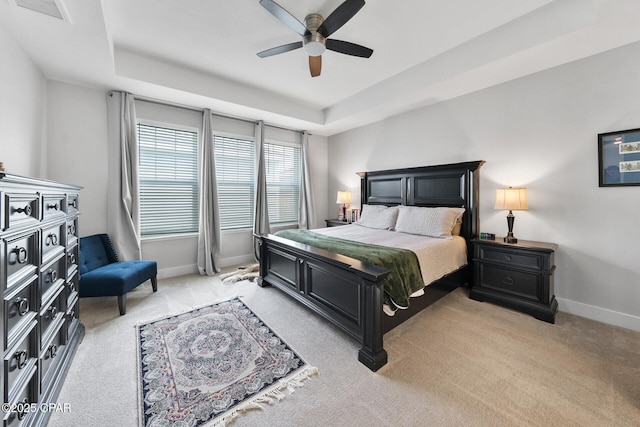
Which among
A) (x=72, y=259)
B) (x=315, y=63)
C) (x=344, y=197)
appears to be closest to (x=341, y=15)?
(x=315, y=63)

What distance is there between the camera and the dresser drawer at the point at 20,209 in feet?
3.47

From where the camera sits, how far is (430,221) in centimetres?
329

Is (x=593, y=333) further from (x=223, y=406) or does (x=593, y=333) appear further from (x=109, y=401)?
(x=109, y=401)

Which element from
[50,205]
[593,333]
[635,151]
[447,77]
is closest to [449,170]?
[447,77]

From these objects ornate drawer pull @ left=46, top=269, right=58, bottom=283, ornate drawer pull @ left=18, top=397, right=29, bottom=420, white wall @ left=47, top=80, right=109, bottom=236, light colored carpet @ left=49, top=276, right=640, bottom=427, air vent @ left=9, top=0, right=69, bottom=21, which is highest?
air vent @ left=9, top=0, right=69, bottom=21

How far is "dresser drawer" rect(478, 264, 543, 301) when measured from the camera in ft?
8.46

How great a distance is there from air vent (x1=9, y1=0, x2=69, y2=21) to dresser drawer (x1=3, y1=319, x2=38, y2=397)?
2230mm

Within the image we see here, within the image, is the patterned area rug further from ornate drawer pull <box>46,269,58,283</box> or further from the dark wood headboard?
the dark wood headboard

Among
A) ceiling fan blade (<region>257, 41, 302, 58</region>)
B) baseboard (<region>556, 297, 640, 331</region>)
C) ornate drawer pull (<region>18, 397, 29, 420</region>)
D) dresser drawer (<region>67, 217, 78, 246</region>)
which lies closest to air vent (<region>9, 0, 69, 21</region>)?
ceiling fan blade (<region>257, 41, 302, 58</region>)

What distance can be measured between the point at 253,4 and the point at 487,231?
12.3ft

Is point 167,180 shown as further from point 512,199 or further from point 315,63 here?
point 512,199

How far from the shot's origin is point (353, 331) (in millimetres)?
2053

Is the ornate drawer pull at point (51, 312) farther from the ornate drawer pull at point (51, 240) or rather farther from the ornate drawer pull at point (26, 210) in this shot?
the ornate drawer pull at point (26, 210)

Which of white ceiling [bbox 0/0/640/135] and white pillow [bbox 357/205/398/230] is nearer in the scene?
white ceiling [bbox 0/0/640/135]
